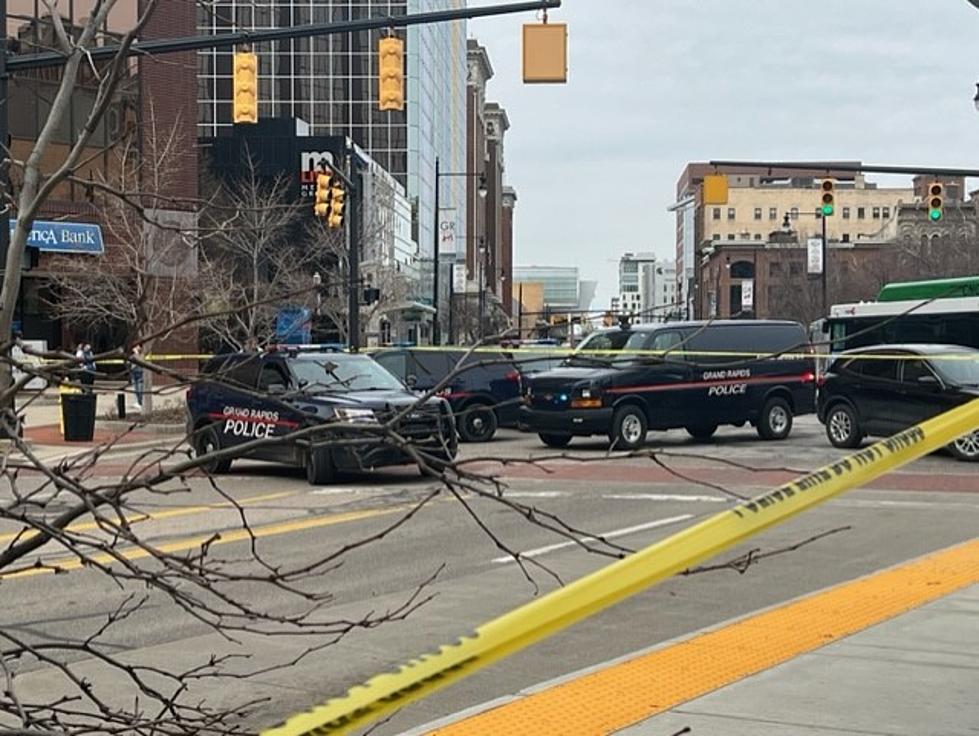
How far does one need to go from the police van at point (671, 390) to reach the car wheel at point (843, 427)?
39.5 inches

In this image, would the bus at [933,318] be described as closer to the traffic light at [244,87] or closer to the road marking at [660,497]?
the road marking at [660,497]

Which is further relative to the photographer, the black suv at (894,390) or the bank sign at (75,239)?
the bank sign at (75,239)

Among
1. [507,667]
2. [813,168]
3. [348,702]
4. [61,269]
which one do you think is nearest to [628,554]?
[348,702]

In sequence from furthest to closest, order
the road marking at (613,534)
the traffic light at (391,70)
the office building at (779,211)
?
the office building at (779,211) → the traffic light at (391,70) → the road marking at (613,534)

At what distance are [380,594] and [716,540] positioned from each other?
20.8 ft

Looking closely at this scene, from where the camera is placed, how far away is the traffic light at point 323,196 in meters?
28.2

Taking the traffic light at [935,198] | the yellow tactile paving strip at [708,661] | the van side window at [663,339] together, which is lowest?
the yellow tactile paving strip at [708,661]

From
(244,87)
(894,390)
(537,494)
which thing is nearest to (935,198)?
(894,390)

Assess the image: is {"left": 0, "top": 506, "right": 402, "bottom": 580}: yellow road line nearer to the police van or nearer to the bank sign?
the police van

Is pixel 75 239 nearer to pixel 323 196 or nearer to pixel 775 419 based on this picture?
pixel 323 196

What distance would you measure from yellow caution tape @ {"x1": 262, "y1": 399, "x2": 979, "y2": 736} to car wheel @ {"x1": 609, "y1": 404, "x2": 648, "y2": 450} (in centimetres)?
1686

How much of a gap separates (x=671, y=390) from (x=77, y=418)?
10095 mm

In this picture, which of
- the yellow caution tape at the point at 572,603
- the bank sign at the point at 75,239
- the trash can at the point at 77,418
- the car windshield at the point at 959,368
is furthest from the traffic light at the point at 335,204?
the yellow caution tape at the point at 572,603

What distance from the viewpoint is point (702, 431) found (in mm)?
22750
